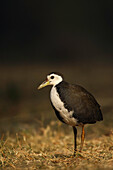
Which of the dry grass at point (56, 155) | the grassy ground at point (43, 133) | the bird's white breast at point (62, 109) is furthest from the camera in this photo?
the bird's white breast at point (62, 109)

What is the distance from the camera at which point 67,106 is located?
4242 mm

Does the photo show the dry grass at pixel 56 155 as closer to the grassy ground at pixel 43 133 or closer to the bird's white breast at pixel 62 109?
the grassy ground at pixel 43 133

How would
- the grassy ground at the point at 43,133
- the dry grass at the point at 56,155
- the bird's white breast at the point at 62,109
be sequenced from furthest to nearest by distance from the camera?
1. the bird's white breast at the point at 62,109
2. the grassy ground at the point at 43,133
3. the dry grass at the point at 56,155

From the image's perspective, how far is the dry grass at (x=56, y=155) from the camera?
3966mm

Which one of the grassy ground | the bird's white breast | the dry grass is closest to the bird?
the bird's white breast

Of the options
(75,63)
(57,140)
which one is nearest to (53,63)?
(75,63)

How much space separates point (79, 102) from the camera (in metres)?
4.34

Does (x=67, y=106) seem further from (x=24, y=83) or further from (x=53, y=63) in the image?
(x=53, y=63)

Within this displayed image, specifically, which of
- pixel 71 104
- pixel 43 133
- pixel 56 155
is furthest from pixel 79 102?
pixel 43 133

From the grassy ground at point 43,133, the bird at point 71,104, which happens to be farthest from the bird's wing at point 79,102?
the grassy ground at point 43,133

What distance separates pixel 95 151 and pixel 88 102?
0.63 m

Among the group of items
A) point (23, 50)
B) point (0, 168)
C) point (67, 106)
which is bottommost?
point (0, 168)

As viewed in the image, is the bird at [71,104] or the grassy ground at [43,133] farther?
the bird at [71,104]

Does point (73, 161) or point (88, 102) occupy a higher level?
point (88, 102)
